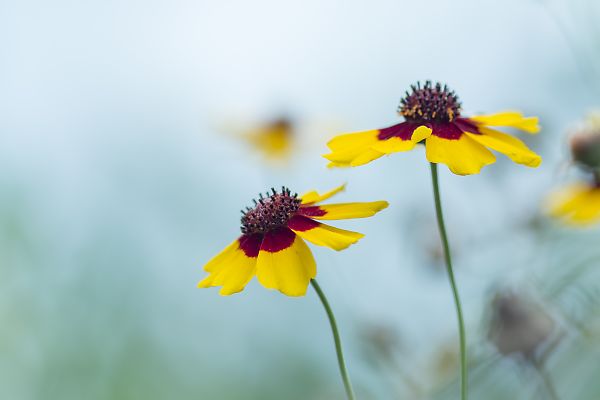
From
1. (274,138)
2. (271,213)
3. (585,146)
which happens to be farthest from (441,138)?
(274,138)

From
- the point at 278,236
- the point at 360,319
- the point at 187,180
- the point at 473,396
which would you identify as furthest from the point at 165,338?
the point at 278,236

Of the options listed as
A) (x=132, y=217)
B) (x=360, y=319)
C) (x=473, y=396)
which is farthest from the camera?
(x=132, y=217)

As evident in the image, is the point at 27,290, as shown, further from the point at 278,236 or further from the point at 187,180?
the point at 278,236

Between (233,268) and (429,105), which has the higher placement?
(429,105)

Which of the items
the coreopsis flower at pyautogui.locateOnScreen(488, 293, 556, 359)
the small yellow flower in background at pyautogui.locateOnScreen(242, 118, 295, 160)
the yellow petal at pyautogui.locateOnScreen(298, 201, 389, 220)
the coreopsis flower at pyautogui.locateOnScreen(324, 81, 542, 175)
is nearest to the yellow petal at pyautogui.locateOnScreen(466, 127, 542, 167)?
the coreopsis flower at pyautogui.locateOnScreen(324, 81, 542, 175)

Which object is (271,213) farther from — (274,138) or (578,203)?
(274,138)

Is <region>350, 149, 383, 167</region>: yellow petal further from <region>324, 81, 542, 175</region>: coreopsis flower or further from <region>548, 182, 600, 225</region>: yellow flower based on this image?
<region>548, 182, 600, 225</region>: yellow flower

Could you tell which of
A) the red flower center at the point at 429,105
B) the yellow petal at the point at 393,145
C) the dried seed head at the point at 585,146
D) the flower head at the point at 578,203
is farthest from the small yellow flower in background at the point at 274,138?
the yellow petal at the point at 393,145
